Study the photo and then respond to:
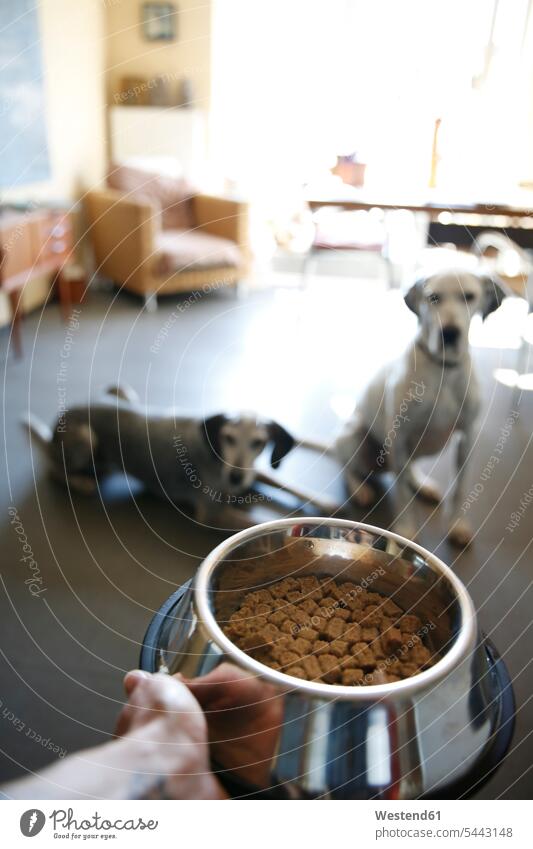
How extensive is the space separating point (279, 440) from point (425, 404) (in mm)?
226

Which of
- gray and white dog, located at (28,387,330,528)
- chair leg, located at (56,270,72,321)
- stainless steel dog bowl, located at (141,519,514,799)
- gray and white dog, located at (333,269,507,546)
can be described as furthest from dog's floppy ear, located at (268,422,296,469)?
chair leg, located at (56,270,72,321)

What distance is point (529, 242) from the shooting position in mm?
821

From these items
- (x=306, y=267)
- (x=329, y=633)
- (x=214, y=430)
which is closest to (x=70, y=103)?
(x=306, y=267)

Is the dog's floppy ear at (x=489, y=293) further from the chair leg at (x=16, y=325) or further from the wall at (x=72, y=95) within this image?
the chair leg at (x=16, y=325)

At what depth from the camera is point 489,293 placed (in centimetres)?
90

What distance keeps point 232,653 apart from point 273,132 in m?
0.87

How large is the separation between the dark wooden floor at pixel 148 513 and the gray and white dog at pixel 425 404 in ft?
0.14

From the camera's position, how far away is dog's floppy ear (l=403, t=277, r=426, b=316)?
89 centimetres

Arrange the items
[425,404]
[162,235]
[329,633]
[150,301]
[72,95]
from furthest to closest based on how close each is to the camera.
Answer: [162,235]
[150,301]
[72,95]
[425,404]
[329,633]

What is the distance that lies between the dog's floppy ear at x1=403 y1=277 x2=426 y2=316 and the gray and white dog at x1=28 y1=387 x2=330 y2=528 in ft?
0.87

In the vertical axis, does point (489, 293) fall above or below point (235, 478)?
above

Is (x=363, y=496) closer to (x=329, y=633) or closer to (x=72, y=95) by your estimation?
(x=329, y=633)

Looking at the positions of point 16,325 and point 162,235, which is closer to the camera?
point 16,325

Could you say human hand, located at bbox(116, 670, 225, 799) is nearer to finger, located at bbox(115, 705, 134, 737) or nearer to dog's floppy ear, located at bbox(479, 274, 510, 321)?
finger, located at bbox(115, 705, 134, 737)
